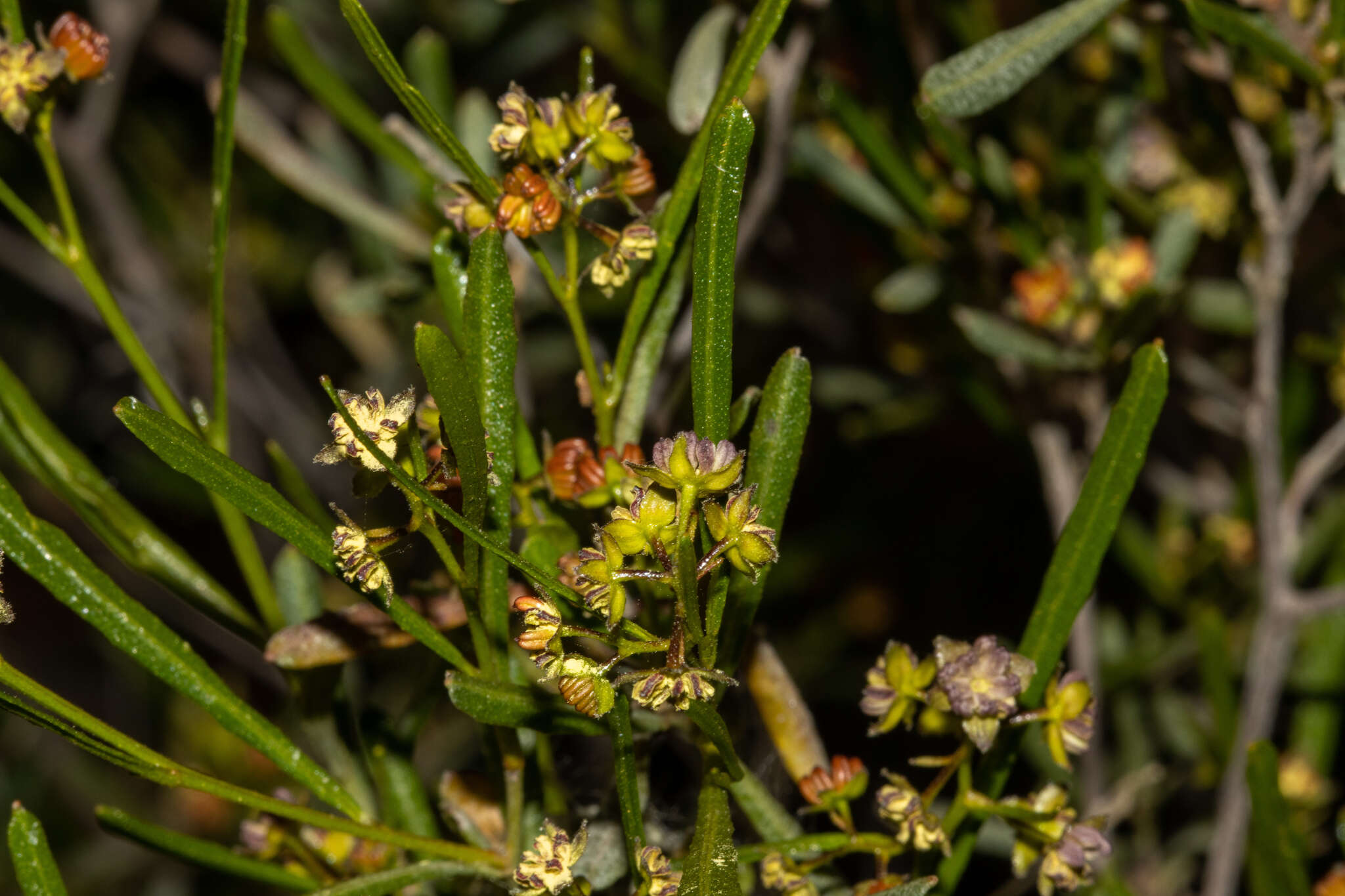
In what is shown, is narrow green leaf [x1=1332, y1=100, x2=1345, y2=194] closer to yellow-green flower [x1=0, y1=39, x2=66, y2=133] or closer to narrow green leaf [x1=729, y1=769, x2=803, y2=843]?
narrow green leaf [x1=729, y1=769, x2=803, y2=843]

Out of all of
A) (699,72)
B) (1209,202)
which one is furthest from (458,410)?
(1209,202)

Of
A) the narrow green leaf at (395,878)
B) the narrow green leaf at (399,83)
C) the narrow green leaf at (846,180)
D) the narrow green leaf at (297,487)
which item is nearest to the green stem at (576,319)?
the narrow green leaf at (399,83)

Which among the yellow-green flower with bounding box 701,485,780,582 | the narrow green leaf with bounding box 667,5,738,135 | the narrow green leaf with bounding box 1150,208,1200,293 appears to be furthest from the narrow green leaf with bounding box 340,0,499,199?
the narrow green leaf with bounding box 1150,208,1200,293

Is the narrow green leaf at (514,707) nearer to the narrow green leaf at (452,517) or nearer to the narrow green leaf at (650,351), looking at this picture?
the narrow green leaf at (452,517)

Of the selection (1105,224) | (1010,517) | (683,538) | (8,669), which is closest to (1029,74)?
(1105,224)

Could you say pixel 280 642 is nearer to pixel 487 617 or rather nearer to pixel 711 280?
pixel 487 617
